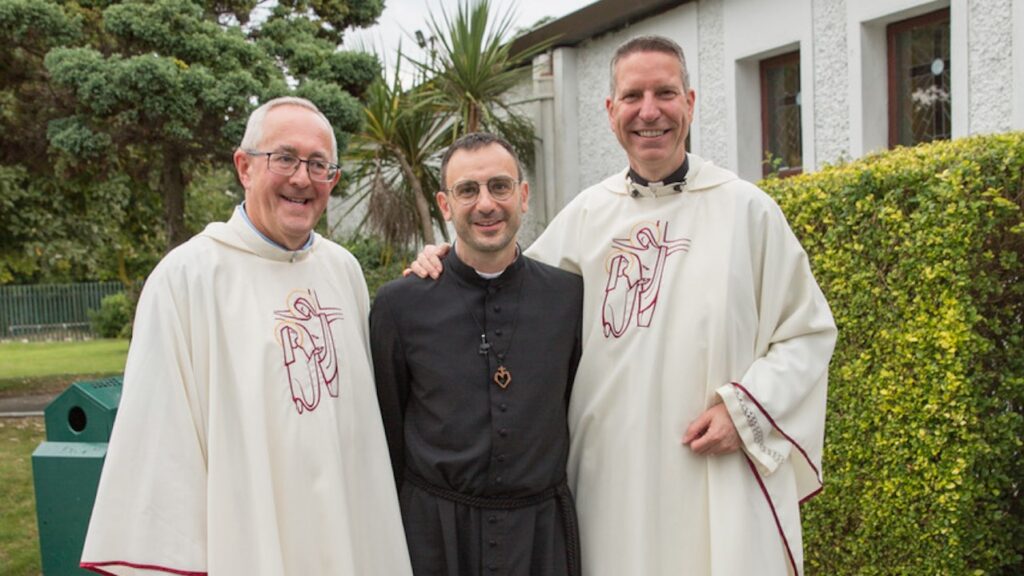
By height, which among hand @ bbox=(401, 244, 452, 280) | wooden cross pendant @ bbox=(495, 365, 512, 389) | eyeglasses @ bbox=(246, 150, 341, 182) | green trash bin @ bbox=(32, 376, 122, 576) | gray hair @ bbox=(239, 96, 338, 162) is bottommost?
green trash bin @ bbox=(32, 376, 122, 576)

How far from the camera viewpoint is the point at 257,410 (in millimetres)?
2799

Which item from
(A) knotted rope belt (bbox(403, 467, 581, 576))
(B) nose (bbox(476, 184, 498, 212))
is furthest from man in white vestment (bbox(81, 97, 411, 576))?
(B) nose (bbox(476, 184, 498, 212))

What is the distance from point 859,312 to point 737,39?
4.98m

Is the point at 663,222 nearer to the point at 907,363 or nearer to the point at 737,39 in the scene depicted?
the point at 907,363

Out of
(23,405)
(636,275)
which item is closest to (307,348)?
(636,275)

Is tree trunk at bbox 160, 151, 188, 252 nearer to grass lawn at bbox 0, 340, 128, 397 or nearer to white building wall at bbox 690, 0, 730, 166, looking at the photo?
grass lawn at bbox 0, 340, 128, 397

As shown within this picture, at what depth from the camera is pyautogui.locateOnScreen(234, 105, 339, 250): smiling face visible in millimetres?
2955

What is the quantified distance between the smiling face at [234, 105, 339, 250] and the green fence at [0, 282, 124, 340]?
121 feet

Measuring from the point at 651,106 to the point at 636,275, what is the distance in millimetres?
553

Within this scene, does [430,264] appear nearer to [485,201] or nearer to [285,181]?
[485,201]

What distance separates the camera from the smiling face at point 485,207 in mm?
3004

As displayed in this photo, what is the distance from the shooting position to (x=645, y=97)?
10.3 feet

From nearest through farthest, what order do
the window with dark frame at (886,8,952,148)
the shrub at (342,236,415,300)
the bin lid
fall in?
the bin lid < the window with dark frame at (886,8,952,148) < the shrub at (342,236,415,300)

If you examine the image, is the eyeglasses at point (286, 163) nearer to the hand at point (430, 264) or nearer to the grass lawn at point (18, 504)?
the hand at point (430, 264)
